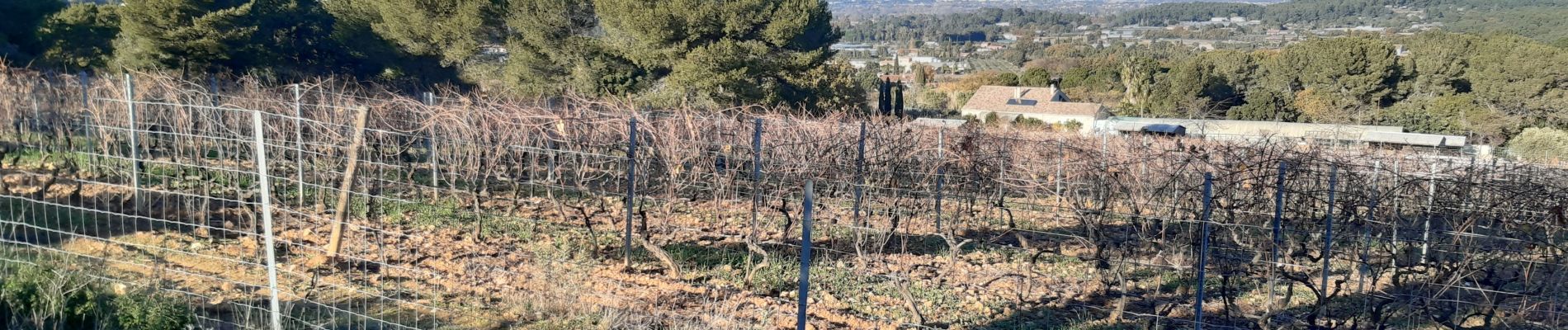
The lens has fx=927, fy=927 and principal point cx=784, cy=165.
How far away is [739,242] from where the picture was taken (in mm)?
6559

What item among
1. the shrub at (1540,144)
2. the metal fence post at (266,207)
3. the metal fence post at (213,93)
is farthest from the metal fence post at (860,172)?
the shrub at (1540,144)

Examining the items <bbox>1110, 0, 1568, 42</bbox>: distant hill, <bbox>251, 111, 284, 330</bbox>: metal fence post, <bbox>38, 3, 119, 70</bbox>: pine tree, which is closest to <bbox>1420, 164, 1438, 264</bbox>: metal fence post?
<bbox>251, 111, 284, 330</bbox>: metal fence post

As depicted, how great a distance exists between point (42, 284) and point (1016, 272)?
5094 millimetres

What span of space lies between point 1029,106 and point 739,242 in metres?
30.9

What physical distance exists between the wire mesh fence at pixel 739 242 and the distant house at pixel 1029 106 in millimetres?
25053

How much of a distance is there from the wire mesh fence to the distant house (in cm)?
2505

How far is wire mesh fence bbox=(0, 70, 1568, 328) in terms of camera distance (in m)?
4.42

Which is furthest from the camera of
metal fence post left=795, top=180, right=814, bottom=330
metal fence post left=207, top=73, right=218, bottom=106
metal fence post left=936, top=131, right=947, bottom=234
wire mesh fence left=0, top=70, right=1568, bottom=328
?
metal fence post left=207, top=73, right=218, bottom=106

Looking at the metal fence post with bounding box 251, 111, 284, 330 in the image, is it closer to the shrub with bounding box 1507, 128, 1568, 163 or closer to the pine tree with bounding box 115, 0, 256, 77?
the pine tree with bounding box 115, 0, 256, 77

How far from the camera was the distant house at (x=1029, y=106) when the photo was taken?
3316 centimetres

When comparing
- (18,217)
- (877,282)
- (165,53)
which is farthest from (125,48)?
(877,282)

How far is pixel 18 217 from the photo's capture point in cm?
572

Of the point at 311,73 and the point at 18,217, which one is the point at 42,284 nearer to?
the point at 18,217

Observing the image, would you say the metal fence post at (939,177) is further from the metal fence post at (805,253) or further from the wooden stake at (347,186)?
the wooden stake at (347,186)
